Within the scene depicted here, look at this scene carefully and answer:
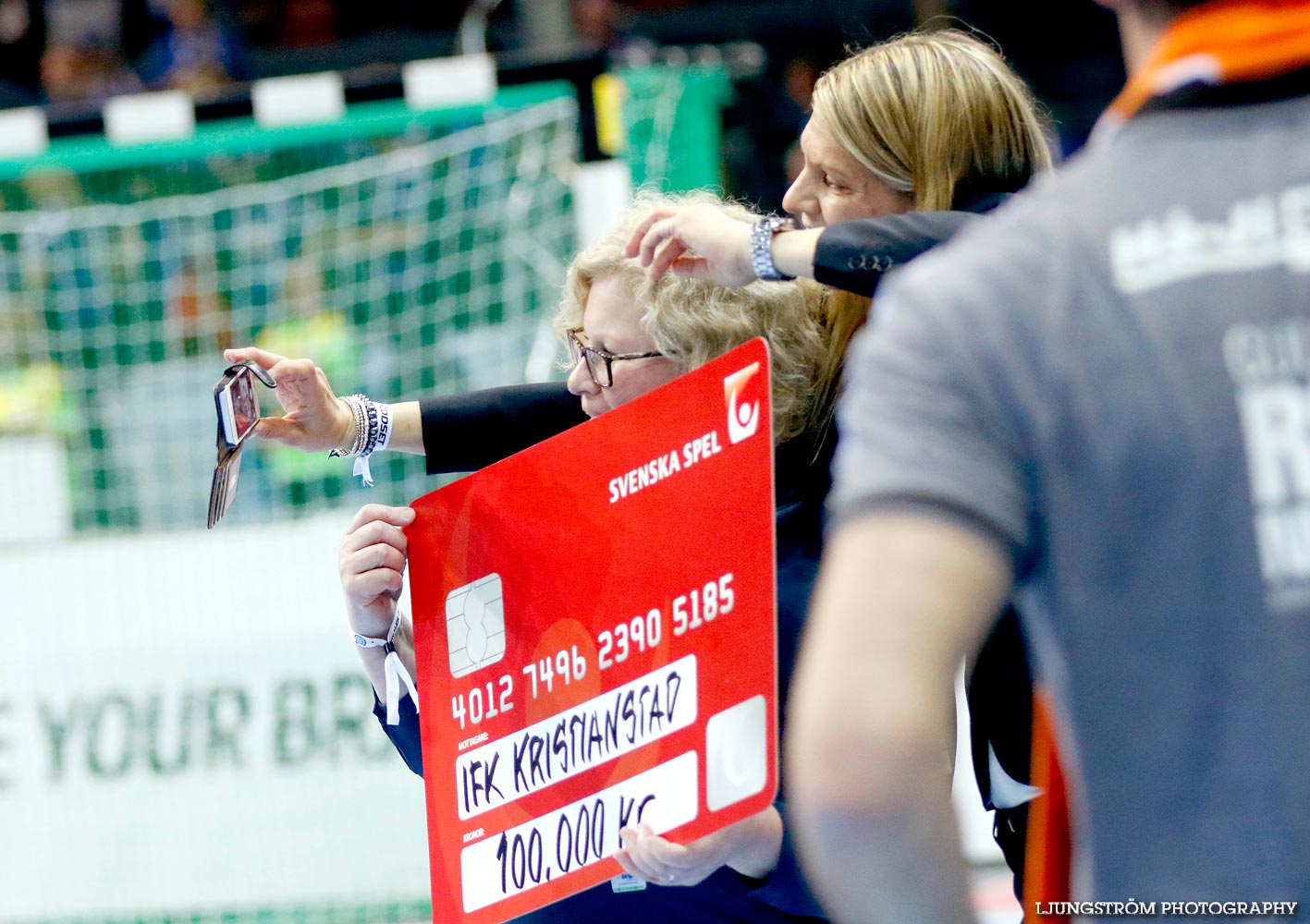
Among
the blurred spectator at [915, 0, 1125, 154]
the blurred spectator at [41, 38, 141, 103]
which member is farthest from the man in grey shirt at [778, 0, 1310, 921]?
the blurred spectator at [915, 0, 1125, 154]

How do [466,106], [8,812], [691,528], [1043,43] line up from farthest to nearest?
[1043,43], [466,106], [8,812], [691,528]

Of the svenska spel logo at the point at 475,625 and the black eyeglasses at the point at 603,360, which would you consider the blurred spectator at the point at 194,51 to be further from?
the svenska spel logo at the point at 475,625

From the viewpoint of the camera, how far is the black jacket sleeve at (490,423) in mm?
1763

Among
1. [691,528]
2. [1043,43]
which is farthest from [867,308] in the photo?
[1043,43]

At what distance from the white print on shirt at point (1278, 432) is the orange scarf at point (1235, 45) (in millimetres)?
135

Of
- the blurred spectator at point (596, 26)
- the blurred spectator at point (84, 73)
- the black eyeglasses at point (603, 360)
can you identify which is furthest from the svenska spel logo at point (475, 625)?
the blurred spectator at point (84, 73)

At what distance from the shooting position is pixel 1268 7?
2.38 feet

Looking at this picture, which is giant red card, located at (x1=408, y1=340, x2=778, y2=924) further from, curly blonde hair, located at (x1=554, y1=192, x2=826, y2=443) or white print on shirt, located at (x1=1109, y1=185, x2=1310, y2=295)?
white print on shirt, located at (x1=1109, y1=185, x2=1310, y2=295)

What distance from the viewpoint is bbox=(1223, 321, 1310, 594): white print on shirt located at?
690 mm

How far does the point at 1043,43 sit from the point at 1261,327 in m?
8.00

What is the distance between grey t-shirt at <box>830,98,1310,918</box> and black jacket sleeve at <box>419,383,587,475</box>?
1071mm

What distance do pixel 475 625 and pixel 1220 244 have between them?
92 centimetres

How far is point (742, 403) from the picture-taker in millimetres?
1208

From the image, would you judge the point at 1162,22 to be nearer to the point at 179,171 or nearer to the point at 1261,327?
the point at 1261,327
